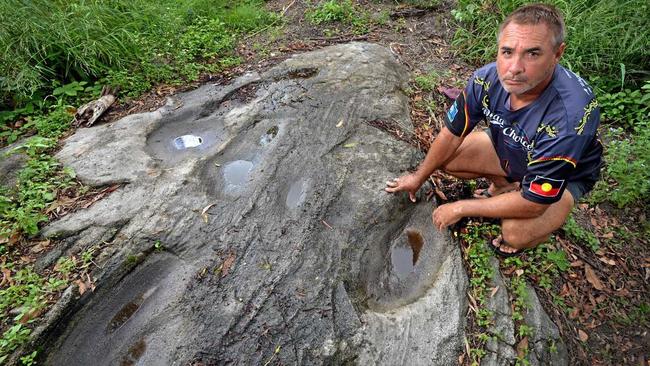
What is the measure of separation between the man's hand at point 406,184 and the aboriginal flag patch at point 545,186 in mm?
883

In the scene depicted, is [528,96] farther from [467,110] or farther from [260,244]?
[260,244]

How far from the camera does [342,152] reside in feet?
11.8

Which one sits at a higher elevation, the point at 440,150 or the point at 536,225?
the point at 440,150

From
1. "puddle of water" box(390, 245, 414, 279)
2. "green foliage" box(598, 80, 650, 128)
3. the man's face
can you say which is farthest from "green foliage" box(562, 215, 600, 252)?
"green foliage" box(598, 80, 650, 128)

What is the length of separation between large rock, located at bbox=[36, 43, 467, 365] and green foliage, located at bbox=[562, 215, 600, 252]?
3.34ft

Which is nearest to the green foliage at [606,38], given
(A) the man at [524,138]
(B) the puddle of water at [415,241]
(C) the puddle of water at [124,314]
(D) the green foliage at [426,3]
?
(D) the green foliage at [426,3]

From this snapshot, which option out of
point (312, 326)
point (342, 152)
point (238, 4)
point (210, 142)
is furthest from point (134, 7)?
point (312, 326)

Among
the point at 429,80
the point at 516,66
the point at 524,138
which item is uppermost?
A: the point at 516,66

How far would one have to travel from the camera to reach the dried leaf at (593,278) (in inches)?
116

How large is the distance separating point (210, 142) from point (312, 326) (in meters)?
2.11

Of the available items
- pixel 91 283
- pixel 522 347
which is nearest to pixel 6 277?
pixel 91 283

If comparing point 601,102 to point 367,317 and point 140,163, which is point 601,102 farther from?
point 140,163

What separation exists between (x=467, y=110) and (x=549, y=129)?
61cm

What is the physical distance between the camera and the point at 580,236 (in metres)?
3.18
